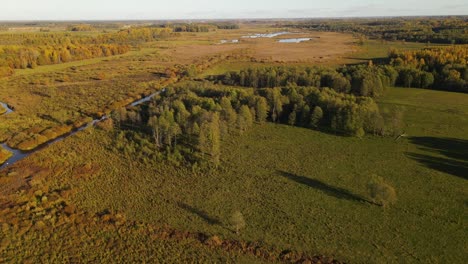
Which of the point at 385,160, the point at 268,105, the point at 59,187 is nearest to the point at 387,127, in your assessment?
the point at 385,160

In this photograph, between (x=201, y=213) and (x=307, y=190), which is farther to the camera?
(x=307, y=190)

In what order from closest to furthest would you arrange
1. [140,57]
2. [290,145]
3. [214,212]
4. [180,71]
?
[214,212]
[290,145]
[180,71]
[140,57]

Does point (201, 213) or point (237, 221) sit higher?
point (237, 221)

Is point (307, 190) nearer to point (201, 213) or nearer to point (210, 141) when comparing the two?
point (201, 213)

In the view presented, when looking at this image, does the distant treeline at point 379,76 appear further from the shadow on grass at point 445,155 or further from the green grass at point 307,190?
the shadow on grass at point 445,155

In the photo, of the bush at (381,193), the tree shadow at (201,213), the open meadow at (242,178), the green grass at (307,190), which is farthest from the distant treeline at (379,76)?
the tree shadow at (201,213)

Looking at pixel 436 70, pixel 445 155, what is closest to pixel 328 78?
pixel 436 70

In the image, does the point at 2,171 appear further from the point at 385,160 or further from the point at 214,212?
the point at 385,160

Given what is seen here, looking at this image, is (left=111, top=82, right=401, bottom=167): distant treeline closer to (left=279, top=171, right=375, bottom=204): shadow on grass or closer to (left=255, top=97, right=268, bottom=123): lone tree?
(left=255, top=97, right=268, bottom=123): lone tree
